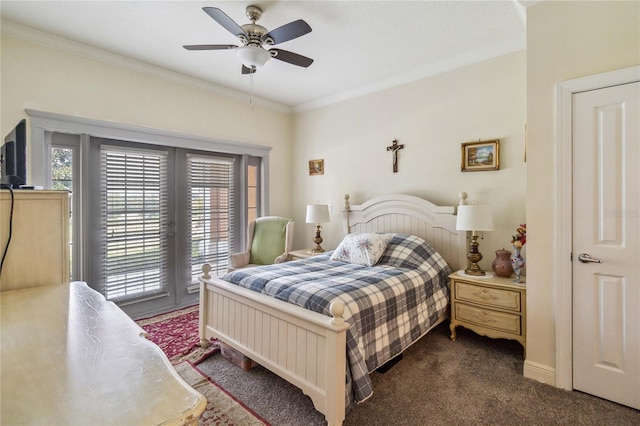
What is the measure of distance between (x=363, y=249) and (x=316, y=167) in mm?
1890

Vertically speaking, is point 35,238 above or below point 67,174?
below

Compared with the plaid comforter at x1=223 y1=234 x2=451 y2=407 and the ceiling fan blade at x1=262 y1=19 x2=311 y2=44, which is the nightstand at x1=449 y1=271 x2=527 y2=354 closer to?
the plaid comforter at x1=223 y1=234 x2=451 y2=407

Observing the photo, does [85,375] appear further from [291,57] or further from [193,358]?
[291,57]

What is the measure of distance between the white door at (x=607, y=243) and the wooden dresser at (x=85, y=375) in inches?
94.4

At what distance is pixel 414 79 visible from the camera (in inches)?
137

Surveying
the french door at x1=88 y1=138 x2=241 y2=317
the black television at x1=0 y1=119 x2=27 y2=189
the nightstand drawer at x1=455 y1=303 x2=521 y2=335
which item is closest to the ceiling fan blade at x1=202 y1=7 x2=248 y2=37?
the black television at x1=0 y1=119 x2=27 y2=189

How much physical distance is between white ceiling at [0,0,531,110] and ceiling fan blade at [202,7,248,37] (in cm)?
31

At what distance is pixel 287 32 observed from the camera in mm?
2137

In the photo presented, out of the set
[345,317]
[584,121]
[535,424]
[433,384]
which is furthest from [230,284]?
[584,121]

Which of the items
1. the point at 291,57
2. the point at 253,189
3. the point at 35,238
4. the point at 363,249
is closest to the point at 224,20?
the point at 291,57

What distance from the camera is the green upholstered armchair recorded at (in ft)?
A: 12.6

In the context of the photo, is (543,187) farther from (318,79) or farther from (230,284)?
(318,79)

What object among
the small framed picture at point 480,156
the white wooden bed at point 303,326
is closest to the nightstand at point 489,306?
the white wooden bed at point 303,326

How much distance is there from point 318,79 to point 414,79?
3.66 feet
